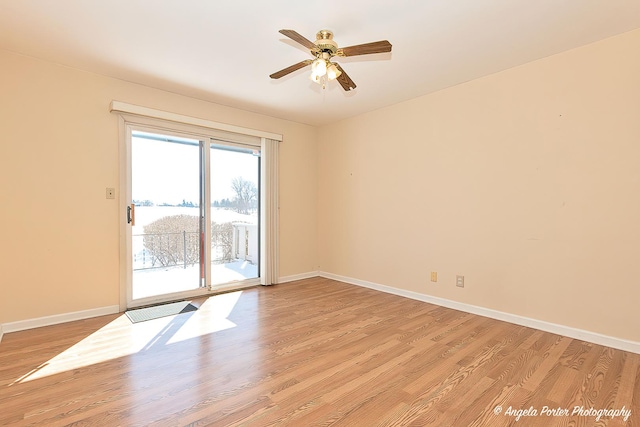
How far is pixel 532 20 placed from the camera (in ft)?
7.88

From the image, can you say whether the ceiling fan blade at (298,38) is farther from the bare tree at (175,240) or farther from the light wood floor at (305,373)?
the bare tree at (175,240)

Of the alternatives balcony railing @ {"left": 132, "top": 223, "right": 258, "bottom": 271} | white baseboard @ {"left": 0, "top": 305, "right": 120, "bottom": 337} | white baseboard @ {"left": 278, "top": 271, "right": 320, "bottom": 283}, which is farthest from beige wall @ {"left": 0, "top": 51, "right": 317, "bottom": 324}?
white baseboard @ {"left": 278, "top": 271, "right": 320, "bottom": 283}

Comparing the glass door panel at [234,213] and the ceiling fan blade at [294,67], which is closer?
the ceiling fan blade at [294,67]

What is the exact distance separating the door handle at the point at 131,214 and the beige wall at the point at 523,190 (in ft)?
10.3

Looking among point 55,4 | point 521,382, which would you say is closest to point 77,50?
point 55,4

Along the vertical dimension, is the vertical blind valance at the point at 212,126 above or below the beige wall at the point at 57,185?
above

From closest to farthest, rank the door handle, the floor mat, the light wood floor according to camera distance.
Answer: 1. the light wood floor
2. the floor mat
3. the door handle

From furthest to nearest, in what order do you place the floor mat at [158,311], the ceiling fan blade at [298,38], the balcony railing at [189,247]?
the balcony railing at [189,247] → the floor mat at [158,311] → the ceiling fan blade at [298,38]

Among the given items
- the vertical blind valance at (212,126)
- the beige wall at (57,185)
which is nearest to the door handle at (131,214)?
the beige wall at (57,185)

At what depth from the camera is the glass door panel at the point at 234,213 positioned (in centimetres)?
441

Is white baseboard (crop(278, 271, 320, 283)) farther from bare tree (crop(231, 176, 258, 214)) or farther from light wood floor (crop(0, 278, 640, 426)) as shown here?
light wood floor (crop(0, 278, 640, 426))

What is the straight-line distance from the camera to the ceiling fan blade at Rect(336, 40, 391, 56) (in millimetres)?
2164

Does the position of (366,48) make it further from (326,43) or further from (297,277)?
(297,277)

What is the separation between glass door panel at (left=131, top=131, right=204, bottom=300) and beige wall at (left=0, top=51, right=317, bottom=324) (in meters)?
0.30
